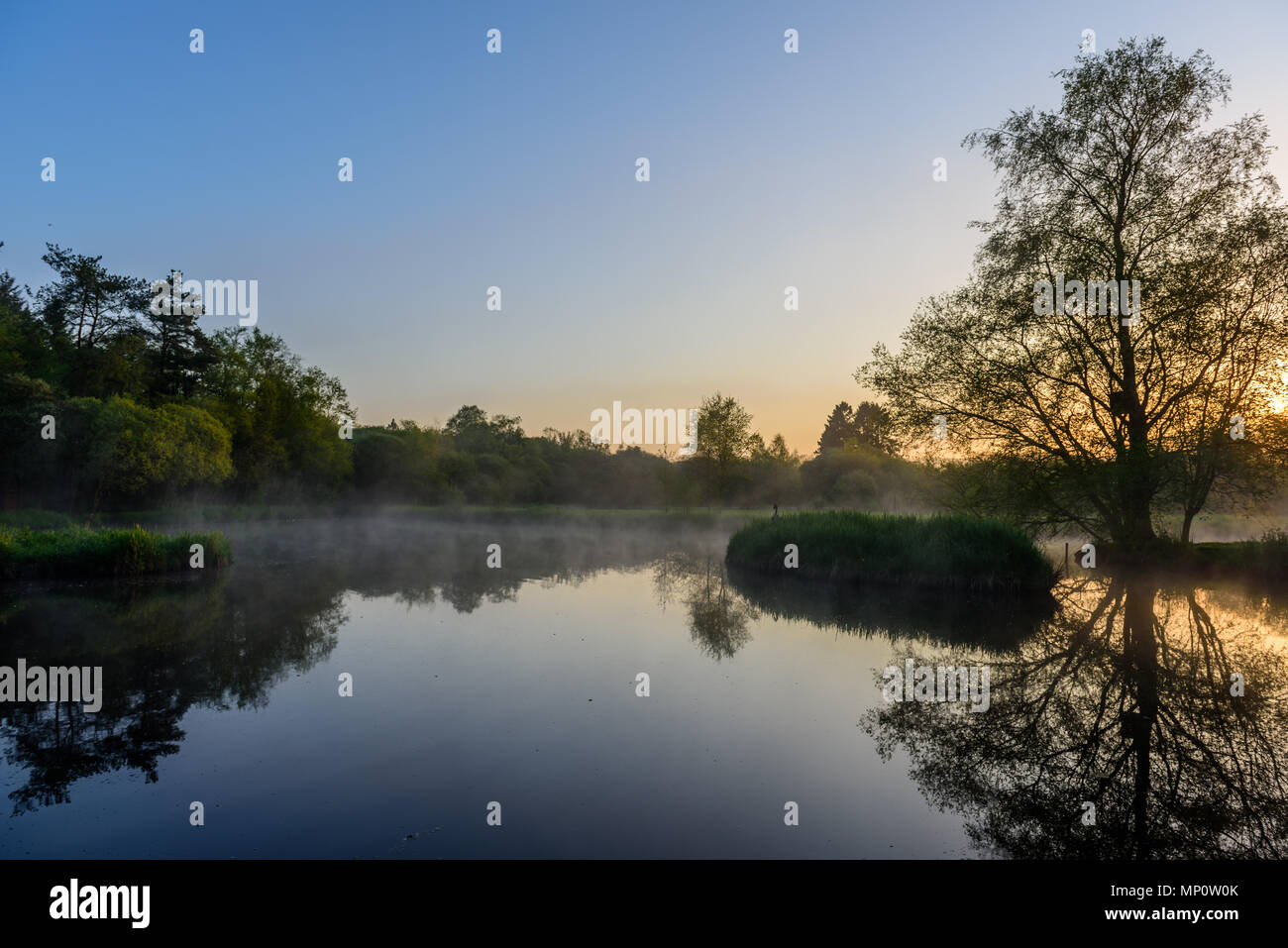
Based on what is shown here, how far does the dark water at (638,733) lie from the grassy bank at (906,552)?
1945 millimetres

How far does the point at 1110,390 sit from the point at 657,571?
13992mm

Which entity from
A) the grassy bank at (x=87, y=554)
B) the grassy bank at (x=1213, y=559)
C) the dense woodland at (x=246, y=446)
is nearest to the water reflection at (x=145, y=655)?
the grassy bank at (x=87, y=554)

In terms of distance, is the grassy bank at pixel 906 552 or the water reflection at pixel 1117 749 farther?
the grassy bank at pixel 906 552

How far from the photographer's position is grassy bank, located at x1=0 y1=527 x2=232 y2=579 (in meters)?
15.6

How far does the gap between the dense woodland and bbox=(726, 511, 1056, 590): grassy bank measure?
3.74 m

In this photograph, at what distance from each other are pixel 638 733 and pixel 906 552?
11820 mm

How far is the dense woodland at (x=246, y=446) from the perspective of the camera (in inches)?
1141

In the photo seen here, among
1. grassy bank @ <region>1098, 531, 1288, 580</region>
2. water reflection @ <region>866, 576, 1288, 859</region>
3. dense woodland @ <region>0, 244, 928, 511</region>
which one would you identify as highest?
dense woodland @ <region>0, 244, 928, 511</region>

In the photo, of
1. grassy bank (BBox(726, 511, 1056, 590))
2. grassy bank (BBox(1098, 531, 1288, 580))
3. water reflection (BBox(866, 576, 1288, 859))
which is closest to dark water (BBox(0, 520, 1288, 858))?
water reflection (BBox(866, 576, 1288, 859))

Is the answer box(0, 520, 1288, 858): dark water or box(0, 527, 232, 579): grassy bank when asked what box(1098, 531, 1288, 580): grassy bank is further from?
box(0, 527, 232, 579): grassy bank

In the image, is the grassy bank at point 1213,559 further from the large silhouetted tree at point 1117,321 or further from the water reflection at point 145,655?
the water reflection at point 145,655

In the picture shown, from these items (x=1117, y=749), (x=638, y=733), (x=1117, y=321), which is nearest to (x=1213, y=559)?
(x=1117, y=321)

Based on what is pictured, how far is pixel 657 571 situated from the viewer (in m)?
20.0

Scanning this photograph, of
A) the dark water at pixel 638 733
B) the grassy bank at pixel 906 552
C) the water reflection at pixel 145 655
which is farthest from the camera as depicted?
the grassy bank at pixel 906 552
